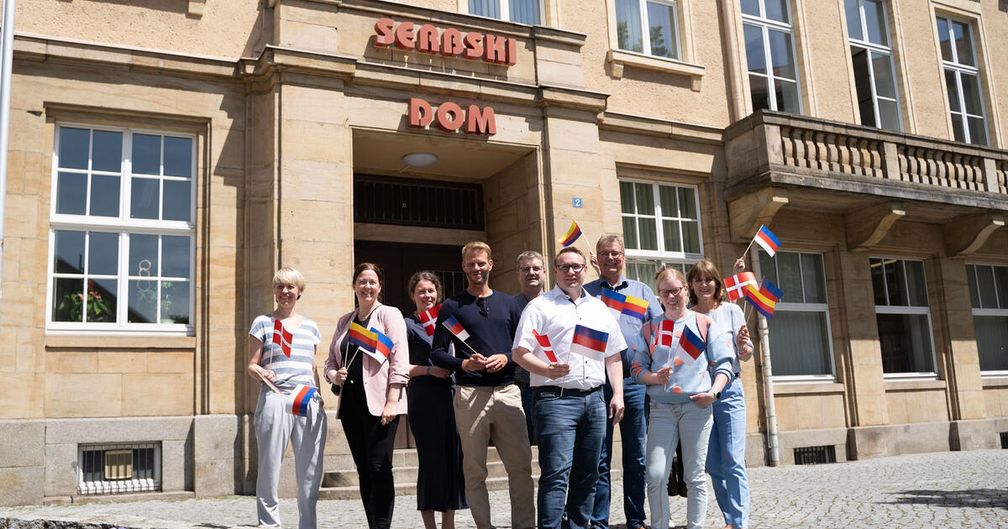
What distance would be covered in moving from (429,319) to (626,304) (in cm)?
→ 136

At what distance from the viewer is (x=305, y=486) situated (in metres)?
5.91

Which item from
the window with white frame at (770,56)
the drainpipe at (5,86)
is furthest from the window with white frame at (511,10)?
the drainpipe at (5,86)

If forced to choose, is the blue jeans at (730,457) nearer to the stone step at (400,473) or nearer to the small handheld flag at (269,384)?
the small handheld flag at (269,384)

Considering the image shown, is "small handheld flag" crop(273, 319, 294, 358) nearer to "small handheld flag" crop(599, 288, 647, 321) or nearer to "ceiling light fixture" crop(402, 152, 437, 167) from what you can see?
"small handheld flag" crop(599, 288, 647, 321)

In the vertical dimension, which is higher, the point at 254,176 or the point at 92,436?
the point at 254,176

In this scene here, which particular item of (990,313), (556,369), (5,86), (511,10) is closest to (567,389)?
(556,369)

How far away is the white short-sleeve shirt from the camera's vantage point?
5.23 meters

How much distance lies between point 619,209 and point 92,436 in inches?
280

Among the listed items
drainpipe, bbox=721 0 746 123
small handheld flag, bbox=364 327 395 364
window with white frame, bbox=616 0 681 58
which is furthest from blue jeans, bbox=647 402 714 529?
drainpipe, bbox=721 0 746 123

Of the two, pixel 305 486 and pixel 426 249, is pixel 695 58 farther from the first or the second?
pixel 305 486

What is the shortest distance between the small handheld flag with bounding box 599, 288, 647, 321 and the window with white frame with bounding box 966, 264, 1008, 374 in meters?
12.2

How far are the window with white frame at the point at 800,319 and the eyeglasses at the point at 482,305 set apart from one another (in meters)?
9.09

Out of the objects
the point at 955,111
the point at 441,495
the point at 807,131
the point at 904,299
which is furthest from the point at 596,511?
the point at 955,111

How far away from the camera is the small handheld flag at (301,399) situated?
5.93 m
